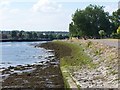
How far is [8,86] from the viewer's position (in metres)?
18.6

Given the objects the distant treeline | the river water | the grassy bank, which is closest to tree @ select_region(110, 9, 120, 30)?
the distant treeline

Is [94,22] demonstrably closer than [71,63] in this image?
No

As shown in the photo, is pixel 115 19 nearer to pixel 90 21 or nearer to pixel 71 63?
pixel 90 21

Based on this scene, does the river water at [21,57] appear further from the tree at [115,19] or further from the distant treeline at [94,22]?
the tree at [115,19]

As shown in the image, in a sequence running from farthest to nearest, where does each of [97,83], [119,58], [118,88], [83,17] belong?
1. [83,17]
2. [119,58]
3. [97,83]
4. [118,88]

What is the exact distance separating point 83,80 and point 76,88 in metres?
2.58

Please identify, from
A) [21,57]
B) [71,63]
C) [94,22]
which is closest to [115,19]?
[94,22]

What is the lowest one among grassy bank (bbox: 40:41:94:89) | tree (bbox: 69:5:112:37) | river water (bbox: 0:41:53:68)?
river water (bbox: 0:41:53:68)

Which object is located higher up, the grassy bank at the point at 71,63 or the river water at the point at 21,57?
the grassy bank at the point at 71,63

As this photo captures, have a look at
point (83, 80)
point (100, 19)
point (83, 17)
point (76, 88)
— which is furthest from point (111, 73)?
point (100, 19)

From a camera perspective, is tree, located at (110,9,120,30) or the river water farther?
tree, located at (110,9,120,30)

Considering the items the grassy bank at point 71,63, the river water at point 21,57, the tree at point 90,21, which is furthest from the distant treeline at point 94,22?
the grassy bank at point 71,63

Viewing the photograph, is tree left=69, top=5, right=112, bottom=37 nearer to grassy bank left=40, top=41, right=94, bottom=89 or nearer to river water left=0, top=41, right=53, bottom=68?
river water left=0, top=41, right=53, bottom=68

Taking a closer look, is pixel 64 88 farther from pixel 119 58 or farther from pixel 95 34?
pixel 95 34
